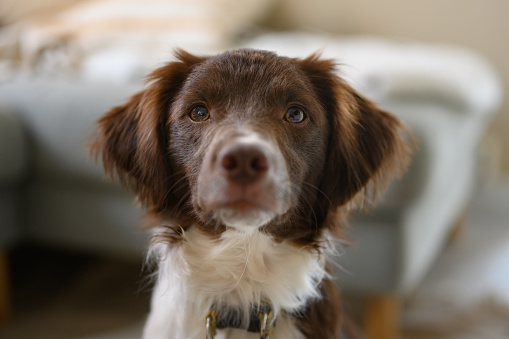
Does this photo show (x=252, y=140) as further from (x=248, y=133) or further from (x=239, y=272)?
(x=239, y=272)

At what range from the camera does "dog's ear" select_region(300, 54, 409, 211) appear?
1373mm

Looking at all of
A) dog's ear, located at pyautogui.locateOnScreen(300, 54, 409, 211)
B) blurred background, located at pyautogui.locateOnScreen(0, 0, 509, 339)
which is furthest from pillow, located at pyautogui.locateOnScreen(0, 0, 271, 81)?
dog's ear, located at pyautogui.locateOnScreen(300, 54, 409, 211)

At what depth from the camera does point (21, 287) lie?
2.82m

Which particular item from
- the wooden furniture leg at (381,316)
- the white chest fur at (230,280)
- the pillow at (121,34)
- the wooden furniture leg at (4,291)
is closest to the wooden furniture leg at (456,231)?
the wooden furniture leg at (381,316)

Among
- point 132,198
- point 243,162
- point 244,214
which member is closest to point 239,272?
point 244,214

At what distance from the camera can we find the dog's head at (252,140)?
44.2 inches

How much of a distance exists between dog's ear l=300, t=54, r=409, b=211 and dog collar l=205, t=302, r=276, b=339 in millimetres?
321

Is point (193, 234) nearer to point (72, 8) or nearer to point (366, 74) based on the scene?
point (366, 74)

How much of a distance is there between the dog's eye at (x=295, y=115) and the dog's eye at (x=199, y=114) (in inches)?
7.6

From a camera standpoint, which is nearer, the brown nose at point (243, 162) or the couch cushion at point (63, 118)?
the brown nose at point (243, 162)

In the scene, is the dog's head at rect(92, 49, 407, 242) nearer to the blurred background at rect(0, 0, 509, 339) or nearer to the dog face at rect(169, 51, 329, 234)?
the dog face at rect(169, 51, 329, 234)

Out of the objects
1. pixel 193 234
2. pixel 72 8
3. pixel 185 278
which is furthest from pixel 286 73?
pixel 72 8

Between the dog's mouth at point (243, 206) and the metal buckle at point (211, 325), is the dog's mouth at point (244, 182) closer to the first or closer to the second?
the dog's mouth at point (243, 206)

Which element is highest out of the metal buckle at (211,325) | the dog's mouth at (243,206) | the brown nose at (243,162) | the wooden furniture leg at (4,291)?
the brown nose at (243,162)
